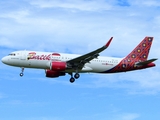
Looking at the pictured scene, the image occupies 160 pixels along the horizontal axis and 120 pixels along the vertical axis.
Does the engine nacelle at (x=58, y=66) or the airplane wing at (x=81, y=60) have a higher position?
the airplane wing at (x=81, y=60)

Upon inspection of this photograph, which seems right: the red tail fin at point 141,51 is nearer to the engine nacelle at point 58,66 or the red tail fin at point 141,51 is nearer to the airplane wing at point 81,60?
the airplane wing at point 81,60

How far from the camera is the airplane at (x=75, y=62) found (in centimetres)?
8112

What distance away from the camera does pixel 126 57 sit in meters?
88.4

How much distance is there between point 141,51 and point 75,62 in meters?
13.1

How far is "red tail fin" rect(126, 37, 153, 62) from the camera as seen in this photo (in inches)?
3504

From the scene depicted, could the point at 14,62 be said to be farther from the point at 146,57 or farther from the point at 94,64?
the point at 146,57

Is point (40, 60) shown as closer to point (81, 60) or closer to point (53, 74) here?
point (81, 60)

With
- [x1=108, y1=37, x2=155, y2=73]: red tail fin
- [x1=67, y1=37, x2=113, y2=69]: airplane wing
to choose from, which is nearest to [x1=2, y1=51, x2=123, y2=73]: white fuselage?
[x1=67, y1=37, x2=113, y2=69]: airplane wing

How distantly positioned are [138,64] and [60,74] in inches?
468

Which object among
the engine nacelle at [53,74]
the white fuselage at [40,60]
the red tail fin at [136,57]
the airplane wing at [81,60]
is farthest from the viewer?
the red tail fin at [136,57]

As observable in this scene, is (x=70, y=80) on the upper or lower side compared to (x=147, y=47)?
lower

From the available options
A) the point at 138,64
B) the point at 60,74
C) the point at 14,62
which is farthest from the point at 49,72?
the point at 138,64

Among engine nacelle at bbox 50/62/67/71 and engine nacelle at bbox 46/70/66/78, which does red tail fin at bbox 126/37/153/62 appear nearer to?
engine nacelle at bbox 46/70/66/78

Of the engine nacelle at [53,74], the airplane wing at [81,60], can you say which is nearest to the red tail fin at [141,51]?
→ the airplane wing at [81,60]
